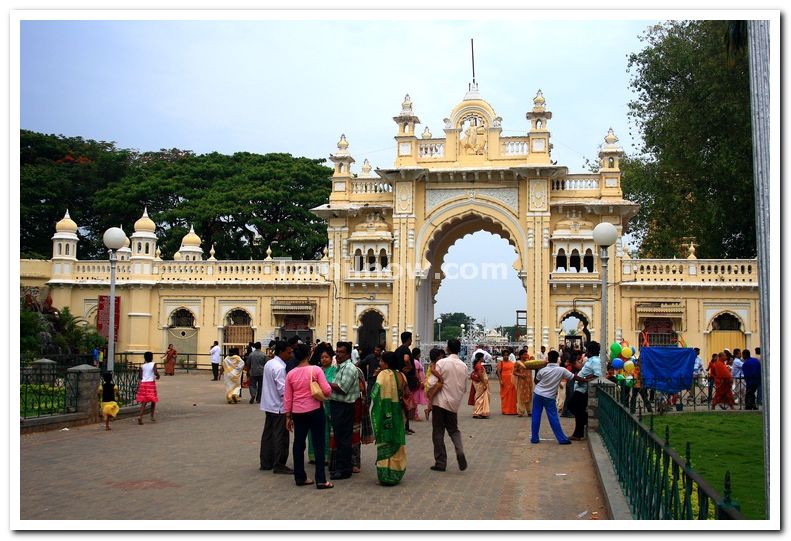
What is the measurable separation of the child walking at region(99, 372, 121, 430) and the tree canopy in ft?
87.9

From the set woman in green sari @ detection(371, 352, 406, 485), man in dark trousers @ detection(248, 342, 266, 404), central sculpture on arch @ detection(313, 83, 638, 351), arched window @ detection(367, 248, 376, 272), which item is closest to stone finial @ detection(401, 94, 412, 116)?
central sculpture on arch @ detection(313, 83, 638, 351)

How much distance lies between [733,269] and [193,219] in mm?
26181

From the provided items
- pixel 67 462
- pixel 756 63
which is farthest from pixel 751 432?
pixel 67 462

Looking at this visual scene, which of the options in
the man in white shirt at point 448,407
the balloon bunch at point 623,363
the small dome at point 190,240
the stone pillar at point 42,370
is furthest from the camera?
the small dome at point 190,240

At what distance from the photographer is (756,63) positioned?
6285mm

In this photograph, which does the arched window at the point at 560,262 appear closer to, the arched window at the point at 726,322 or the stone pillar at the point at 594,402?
the arched window at the point at 726,322

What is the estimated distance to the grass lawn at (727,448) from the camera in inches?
365

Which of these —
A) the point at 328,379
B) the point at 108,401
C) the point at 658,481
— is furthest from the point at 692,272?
the point at 658,481

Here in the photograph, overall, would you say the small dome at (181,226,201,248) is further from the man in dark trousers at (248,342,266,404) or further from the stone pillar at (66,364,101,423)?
the stone pillar at (66,364,101,423)

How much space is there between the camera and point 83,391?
50.2 feet

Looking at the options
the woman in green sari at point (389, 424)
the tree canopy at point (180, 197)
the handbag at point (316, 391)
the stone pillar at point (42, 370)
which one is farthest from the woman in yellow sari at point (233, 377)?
the tree canopy at point (180, 197)

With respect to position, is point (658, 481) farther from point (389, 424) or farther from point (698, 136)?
point (698, 136)

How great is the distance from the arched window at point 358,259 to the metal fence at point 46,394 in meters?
16.4

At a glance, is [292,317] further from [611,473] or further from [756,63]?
[756,63]
